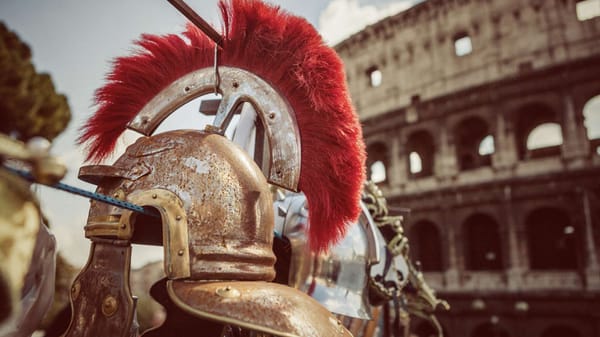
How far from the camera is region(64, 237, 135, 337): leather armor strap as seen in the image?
1.21m

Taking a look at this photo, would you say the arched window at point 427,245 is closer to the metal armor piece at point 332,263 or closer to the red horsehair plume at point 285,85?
the metal armor piece at point 332,263

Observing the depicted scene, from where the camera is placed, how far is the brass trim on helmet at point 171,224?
1176mm

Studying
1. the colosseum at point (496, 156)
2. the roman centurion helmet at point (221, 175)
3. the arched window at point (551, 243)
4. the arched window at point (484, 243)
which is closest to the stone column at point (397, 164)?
the colosseum at point (496, 156)

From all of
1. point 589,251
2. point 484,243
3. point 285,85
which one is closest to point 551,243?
point 484,243

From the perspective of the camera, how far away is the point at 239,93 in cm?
163

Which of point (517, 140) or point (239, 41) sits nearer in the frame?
point (239, 41)

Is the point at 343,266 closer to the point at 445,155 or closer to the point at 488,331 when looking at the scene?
the point at 488,331

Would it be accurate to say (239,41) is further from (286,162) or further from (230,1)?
(286,162)

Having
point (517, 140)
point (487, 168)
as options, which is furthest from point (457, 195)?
point (517, 140)

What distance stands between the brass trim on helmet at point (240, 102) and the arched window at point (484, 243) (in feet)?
43.0

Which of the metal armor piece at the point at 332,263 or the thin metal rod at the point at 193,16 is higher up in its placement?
the thin metal rod at the point at 193,16

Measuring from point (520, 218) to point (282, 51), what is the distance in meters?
→ 12.5

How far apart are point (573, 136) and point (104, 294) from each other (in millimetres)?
13587

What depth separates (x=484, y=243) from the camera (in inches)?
539
